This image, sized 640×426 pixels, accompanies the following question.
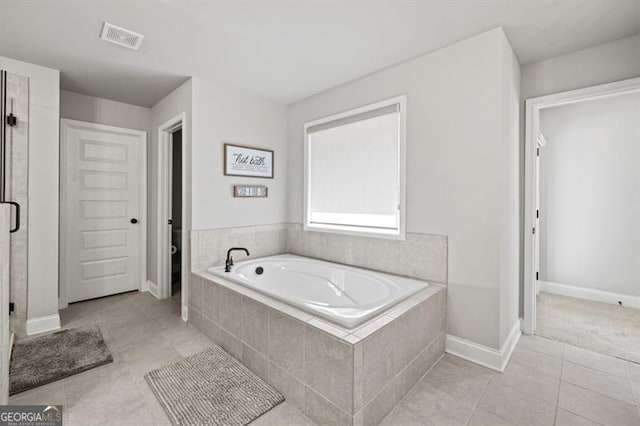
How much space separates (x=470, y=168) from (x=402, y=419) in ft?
5.68

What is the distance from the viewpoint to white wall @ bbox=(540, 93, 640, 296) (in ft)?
10.7

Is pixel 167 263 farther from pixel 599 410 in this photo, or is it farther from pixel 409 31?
pixel 599 410

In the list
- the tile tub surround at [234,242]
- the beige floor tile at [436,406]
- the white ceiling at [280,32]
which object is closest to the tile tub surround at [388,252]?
the tile tub surround at [234,242]

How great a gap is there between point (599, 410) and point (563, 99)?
2262 millimetres

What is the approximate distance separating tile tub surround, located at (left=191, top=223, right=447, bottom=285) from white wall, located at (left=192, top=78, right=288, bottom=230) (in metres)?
0.14

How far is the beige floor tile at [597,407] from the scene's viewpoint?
1609 millimetres

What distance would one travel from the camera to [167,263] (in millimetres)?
3652

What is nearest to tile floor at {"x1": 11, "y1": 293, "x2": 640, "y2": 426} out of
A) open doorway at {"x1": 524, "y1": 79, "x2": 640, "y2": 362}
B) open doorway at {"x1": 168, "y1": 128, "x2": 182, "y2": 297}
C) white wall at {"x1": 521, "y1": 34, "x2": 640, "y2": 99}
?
open doorway at {"x1": 524, "y1": 79, "x2": 640, "y2": 362}

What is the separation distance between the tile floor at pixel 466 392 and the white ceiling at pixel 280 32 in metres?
2.42

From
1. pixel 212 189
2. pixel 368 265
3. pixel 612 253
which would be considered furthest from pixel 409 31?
pixel 612 253

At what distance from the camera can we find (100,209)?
355cm

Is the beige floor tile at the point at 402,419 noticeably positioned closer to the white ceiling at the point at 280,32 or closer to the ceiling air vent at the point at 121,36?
the white ceiling at the point at 280,32

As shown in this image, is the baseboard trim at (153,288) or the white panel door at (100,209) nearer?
the white panel door at (100,209)

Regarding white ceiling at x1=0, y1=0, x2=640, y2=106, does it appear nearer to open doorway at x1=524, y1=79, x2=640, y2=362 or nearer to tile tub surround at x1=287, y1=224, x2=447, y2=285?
open doorway at x1=524, y1=79, x2=640, y2=362
